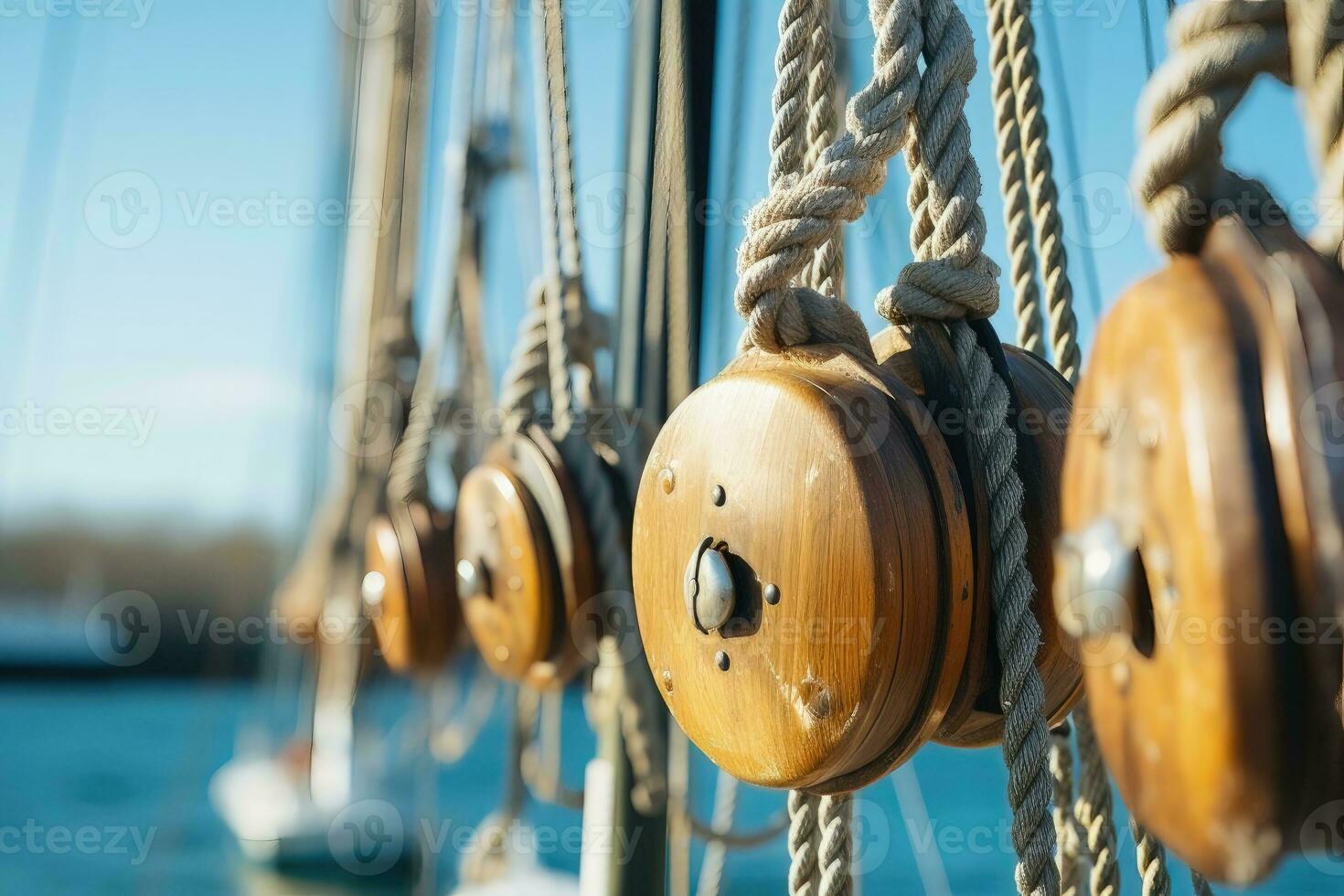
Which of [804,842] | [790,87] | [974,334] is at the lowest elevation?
[804,842]

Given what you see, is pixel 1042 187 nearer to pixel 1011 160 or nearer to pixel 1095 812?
pixel 1011 160

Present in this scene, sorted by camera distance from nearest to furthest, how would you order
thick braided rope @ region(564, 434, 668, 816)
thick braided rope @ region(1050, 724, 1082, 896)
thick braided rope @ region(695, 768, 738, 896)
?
thick braided rope @ region(1050, 724, 1082, 896)
thick braided rope @ region(564, 434, 668, 816)
thick braided rope @ region(695, 768, 738, 896)

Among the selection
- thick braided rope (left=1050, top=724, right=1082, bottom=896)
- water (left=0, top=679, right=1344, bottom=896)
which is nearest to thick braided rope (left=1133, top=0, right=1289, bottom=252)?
thick braided rope (left=1050, top=724, right=1082, bottom=896)

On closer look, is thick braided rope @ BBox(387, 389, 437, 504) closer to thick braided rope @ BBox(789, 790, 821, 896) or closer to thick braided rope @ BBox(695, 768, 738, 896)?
thick braided rope @ BBox(695, 768, 738, 896)

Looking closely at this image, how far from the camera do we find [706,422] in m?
0.51

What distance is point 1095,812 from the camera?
67cm

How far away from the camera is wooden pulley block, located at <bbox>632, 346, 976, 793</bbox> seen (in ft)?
1.46

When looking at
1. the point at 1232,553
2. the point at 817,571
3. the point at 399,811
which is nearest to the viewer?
the point at 1232,553

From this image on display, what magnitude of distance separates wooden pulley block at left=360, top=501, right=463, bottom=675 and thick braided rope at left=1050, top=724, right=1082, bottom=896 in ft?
2.08

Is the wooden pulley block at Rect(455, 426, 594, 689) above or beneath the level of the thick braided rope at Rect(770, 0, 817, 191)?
beneath

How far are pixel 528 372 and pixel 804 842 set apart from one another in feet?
1.94

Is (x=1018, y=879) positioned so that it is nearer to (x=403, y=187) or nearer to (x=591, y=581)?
(x=591, y=581)

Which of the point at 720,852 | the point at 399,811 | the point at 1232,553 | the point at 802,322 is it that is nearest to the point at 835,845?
the point at 802,322

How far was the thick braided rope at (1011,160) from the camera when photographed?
0.70 m
